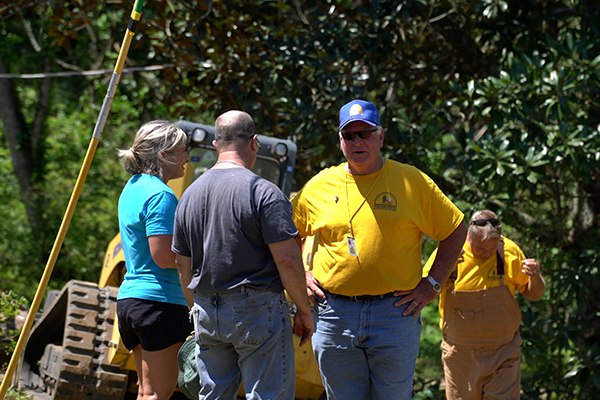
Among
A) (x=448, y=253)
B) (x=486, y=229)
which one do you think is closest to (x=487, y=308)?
(x=486, y=229)

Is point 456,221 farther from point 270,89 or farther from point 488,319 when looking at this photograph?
point 270,89

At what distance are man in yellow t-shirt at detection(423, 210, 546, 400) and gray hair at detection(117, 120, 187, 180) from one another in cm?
220

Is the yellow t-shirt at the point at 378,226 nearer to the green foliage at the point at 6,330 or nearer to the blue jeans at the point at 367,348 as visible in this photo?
the blue jeans at the point at 367,348

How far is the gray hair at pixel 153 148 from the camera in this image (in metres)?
3.43

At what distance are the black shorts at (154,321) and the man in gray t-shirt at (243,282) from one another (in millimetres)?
377

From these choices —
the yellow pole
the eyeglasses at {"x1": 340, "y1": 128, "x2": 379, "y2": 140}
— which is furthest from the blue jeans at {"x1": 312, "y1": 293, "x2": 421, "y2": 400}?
the yellow pole

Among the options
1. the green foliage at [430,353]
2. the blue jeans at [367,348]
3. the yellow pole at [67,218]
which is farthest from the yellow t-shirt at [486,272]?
the green foliage at [430,353]

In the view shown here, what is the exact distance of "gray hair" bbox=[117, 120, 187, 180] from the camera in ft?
11.3

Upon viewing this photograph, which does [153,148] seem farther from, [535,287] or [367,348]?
[535,287]

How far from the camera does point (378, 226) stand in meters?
3.23

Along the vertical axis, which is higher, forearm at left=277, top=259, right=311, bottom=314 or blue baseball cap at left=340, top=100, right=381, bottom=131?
blue baseball cap at left=340, top=100, right=381, bottom=131

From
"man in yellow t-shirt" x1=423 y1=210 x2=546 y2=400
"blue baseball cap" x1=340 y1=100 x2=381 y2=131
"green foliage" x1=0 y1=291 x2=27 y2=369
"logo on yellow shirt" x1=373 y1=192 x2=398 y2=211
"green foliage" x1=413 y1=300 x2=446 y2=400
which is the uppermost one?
"blue baseball cap" x1=340 y1=100 x2=381 y2=131

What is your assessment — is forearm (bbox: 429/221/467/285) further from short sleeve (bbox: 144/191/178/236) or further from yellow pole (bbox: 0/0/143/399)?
yellow pole (bbox: 0/0/143/399)

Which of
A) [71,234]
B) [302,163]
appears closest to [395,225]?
[302,163]
